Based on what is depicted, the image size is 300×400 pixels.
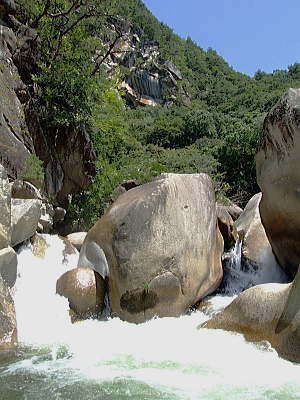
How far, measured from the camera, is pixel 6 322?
669 cm

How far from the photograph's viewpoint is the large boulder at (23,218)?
884 centimetres

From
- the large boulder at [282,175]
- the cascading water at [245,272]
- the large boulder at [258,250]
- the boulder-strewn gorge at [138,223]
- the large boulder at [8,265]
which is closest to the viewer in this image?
the boulder-strewn gorge at [138,223]

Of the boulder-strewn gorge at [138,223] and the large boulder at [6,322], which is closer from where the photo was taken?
the large boulder at [6,322]

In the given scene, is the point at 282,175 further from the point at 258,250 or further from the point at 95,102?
the point at 95,102

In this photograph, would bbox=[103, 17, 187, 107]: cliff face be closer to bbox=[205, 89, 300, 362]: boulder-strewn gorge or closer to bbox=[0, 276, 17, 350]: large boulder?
bbox=[205, 89, 300, 362]: boulder-strewn gorge

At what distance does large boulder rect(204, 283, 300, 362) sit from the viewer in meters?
5.88

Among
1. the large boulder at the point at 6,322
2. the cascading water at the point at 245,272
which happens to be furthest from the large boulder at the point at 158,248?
the large boulder at the point at 6,322

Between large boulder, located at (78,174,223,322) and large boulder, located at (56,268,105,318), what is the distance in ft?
0.74

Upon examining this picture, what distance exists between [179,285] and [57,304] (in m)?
2.23

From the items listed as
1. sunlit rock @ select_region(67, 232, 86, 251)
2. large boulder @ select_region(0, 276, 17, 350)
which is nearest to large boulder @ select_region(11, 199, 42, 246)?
large boulder @ select_region(0, 276, 17, 350)

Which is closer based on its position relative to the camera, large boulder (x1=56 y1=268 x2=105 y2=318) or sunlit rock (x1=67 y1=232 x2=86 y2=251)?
large boulder (x1=56 y1=268 x2=105 y2=318)

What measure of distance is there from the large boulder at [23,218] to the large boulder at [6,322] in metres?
1.96

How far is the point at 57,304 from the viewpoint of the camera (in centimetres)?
823

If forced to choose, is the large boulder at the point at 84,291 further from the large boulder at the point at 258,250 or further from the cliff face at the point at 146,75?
the cliff face at the point at 146,75
